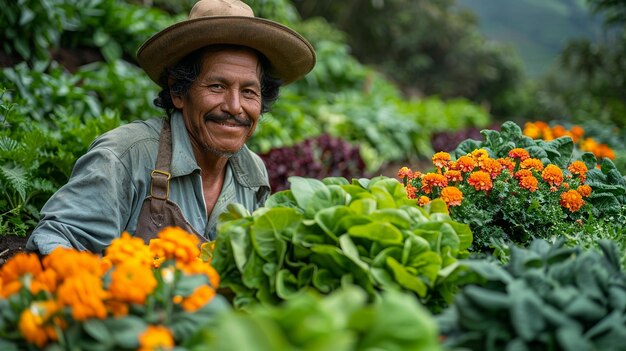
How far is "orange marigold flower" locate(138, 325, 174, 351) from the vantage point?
132 cm

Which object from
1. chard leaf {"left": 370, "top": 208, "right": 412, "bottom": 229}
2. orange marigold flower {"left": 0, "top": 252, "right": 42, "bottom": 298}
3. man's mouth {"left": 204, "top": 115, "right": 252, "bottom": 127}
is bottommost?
orange marigold flower {"left": 0, "top": 252, "right": 42, "bottom": 298}

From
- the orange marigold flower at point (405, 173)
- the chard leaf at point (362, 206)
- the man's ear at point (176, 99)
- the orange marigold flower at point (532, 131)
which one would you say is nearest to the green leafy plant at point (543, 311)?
the chard leaf at point (362, 206)

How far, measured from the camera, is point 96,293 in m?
1.40

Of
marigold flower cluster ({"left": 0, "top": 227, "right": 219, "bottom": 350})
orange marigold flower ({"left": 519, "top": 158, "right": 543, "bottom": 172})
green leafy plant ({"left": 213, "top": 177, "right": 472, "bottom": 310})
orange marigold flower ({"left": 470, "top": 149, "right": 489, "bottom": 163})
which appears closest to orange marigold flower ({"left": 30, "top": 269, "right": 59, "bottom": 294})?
marigold flower cluster ({"left": 0, "top": 227, "right": 219, "bottom": 350})

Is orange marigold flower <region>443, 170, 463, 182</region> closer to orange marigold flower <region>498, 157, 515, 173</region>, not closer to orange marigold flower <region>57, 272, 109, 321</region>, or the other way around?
orange marigold flower <region>498, 157, 515, 173</region>

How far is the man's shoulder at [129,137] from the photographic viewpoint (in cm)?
285

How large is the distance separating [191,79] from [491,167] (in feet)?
4.87

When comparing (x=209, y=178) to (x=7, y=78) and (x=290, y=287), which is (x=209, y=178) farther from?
(x=7, y=78)

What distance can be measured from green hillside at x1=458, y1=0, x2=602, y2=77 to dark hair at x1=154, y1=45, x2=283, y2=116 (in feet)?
79.0

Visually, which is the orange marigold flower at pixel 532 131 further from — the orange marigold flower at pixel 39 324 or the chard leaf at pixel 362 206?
the orange marigold flower at pixel 39 324

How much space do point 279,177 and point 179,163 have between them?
226cm

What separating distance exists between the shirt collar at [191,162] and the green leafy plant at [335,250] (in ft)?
3.16

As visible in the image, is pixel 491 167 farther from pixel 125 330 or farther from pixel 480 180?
pixel 125 330

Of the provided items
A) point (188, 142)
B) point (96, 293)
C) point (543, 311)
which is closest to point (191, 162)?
point (188, 142)
